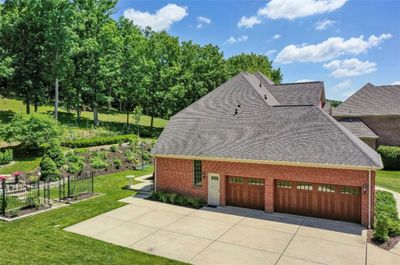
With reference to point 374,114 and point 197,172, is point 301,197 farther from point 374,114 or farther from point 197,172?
point 374,114

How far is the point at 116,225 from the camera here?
15.9 meters

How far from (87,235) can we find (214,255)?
20.5ft

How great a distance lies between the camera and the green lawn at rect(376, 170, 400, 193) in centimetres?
2638

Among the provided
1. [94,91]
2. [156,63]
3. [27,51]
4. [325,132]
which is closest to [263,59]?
[156,63]

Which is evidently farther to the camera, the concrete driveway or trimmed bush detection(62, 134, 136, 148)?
trimmed bush detection(62, 134, 136, 148)

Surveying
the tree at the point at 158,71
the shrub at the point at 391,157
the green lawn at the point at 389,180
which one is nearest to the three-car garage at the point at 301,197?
the green lawn at the point at 389,180

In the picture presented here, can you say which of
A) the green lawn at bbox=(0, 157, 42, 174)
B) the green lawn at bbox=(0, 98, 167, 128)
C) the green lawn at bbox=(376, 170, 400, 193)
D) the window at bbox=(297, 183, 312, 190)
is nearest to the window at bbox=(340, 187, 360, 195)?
the window at bbox=(297, 183, 312, 190)

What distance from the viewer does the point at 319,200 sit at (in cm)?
1688

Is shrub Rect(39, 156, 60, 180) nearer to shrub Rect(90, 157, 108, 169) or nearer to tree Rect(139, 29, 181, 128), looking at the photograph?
shrub Rect(90, 157, 108, 169)

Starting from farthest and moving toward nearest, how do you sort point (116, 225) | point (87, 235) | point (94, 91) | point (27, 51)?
point (94, 91) → point (27, 51) → point (116, 225) → point (87, 235)

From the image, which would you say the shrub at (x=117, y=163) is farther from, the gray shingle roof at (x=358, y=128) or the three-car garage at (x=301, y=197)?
the gray shingle roof at (x=358, y=128)

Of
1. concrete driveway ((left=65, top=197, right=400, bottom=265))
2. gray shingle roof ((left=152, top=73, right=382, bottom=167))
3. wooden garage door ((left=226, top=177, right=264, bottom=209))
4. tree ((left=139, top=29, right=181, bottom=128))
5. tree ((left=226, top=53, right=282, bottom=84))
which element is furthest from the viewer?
tree ((left=226, top=53, right=282, bottom=84))

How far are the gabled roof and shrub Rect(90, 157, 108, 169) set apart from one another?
3038 centimetres

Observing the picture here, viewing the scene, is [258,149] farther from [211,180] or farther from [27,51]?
[27,51]
